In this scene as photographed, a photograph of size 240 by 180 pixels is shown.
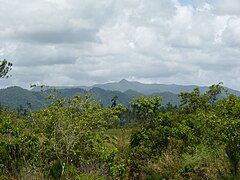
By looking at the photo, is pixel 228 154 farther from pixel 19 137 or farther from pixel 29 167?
pixel 19 137

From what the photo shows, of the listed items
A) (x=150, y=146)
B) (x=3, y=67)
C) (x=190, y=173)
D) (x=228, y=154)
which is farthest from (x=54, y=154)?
(x=3, y=67)

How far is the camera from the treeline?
856 cm

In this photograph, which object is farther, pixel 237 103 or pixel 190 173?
pixel 237 103

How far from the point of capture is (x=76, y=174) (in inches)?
345

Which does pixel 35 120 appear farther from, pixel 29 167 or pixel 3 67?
pixel 3 67

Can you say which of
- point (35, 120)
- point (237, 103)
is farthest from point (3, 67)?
point (237, 103)

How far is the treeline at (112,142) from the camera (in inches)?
337

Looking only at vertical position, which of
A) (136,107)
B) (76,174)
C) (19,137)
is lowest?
(76,174)

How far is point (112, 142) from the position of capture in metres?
10.2

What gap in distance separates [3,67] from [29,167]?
35.1 m

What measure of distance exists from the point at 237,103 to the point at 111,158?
346 centimetres

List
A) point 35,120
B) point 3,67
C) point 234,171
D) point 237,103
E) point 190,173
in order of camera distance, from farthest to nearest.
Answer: point 3,67 < point 35,120 < point 237,103 < point 190,173 < point 234,171

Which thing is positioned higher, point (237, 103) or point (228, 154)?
point (237, 103)

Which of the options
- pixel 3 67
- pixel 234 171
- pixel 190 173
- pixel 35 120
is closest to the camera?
pixel 234 171
